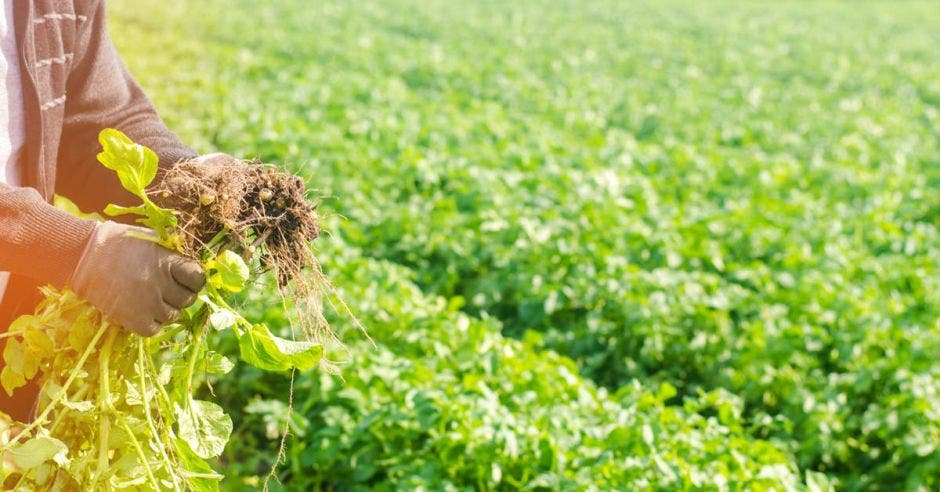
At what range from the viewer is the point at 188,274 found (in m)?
2.07

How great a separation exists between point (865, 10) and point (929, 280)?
82.5 ft

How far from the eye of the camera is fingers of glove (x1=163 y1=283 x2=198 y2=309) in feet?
6.72

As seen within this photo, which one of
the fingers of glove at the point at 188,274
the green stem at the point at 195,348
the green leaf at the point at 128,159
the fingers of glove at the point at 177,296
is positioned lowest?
the green stem at the point at 195,348

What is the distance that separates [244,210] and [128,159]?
27 cm

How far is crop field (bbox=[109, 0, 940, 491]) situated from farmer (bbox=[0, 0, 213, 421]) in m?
0.29

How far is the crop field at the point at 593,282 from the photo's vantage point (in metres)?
3.80

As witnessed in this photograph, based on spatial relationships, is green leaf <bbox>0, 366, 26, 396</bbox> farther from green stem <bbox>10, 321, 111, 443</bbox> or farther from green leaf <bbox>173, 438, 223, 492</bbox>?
green leaf <bbox>173, 438, 223, 492</bbox>

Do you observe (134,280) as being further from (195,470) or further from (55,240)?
(195,470)

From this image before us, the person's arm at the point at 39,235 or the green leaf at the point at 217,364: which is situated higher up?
the person's arm at the point at 39,235

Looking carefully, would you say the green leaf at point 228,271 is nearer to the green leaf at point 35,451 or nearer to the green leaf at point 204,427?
the green leaf at point 204,427

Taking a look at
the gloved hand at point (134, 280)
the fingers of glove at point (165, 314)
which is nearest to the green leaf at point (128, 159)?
the gloved hand at point (134, 280)

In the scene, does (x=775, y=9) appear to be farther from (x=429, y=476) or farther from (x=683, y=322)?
(x=429, y=476)

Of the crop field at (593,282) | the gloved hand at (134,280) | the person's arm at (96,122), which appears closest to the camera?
Result: the gloved hand at (134,280)

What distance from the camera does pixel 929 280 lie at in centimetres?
591
